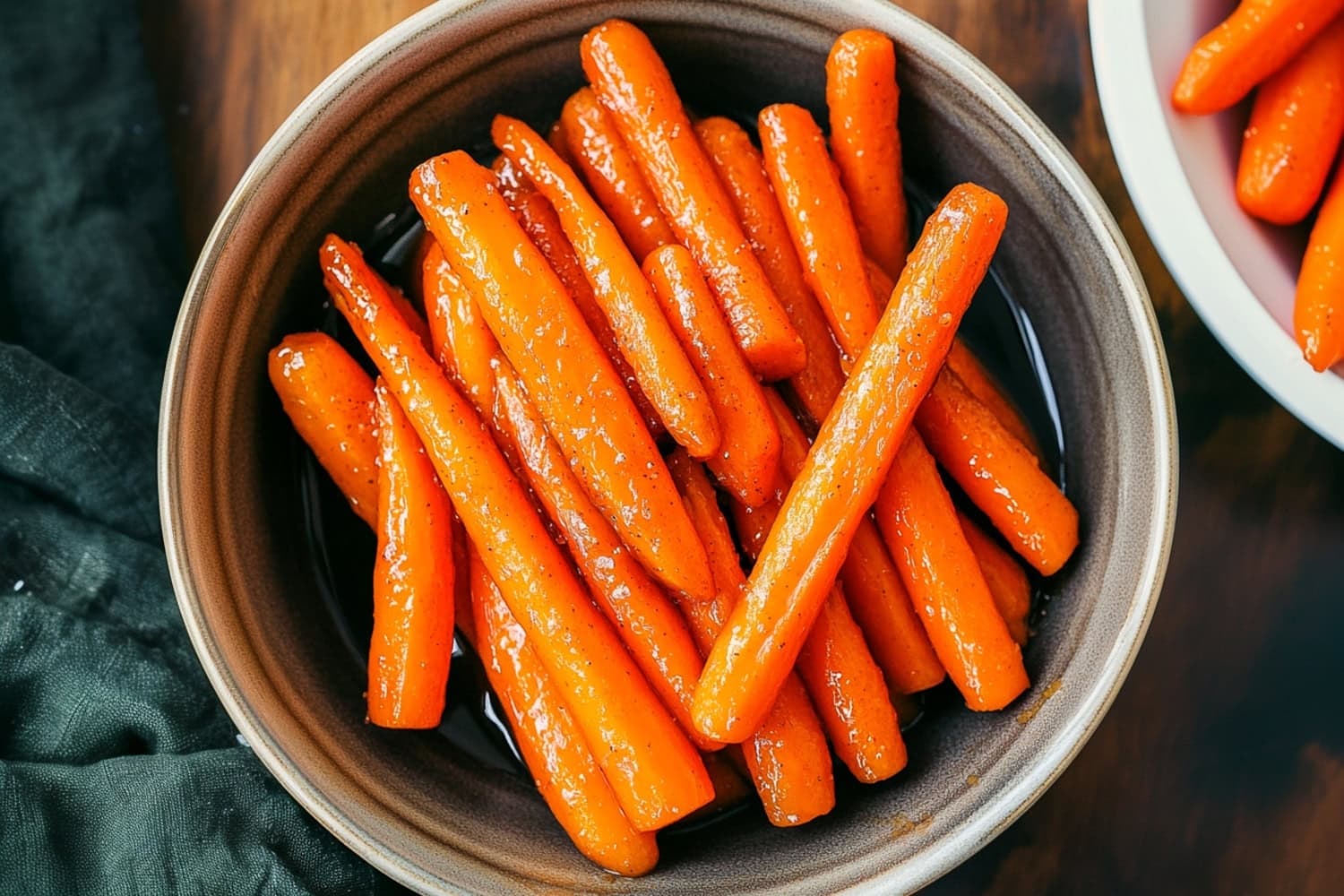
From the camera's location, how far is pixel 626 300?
1.06m

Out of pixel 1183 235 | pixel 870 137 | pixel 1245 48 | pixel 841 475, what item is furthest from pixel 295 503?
pixel 1245 48

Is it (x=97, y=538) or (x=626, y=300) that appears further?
(x=97, y=538)

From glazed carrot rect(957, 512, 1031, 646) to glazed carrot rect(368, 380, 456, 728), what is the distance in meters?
0.51

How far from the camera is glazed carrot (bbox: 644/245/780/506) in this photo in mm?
1051

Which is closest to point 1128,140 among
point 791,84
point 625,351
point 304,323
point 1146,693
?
point 791,84

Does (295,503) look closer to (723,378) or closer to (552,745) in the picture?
(552,745)

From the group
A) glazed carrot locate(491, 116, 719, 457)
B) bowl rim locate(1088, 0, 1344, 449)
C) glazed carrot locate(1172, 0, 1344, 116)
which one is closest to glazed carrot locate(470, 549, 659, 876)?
glazed carrot locate(491, 116, 719, 457)

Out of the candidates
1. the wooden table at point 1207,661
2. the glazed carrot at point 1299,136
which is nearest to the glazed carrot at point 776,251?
the wooden table at point 1207,661

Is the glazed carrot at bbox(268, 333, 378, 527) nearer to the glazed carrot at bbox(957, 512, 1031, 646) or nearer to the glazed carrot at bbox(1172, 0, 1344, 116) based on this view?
the glazed carrot at bbox(957, 512, 1031, 646)

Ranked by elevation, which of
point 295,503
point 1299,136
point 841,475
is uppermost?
point 1299,136

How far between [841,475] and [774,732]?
9.8 inches

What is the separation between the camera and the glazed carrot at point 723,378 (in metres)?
1.05

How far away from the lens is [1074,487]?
1214 mm

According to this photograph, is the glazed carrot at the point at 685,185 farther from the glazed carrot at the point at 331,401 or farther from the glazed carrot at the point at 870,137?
the glazed carrot at the point at 331,401
